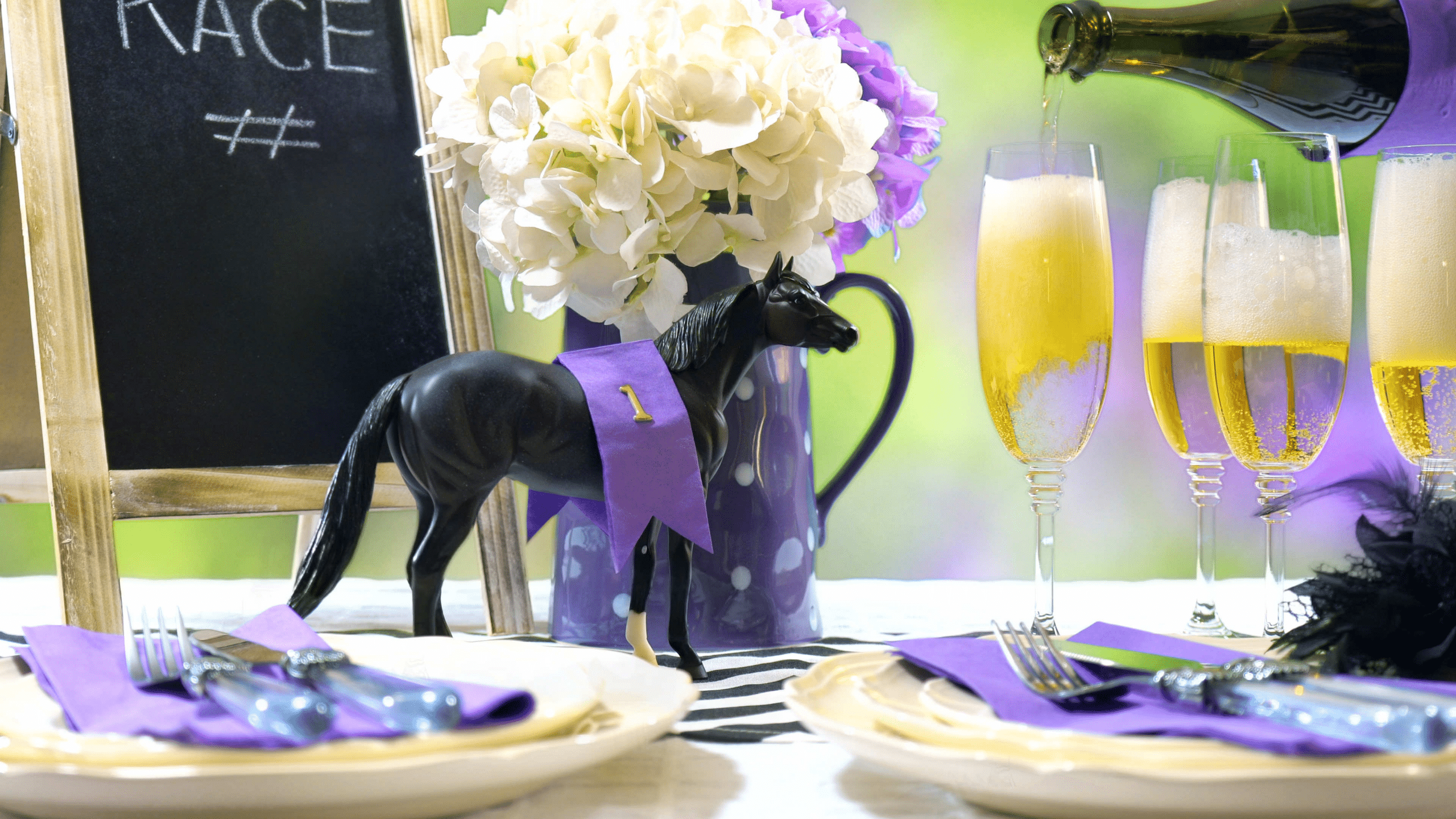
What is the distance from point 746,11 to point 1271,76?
0.56m

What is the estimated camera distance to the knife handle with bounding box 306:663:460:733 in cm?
39

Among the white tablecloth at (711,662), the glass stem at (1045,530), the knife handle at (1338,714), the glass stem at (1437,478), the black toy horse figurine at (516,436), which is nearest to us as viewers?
the knife handle at (1338,714)

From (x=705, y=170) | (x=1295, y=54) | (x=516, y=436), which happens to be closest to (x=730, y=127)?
(x=705, y=170)

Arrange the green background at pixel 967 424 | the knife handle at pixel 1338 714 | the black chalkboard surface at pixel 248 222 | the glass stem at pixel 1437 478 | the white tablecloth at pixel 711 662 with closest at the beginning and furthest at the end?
the knife handle at pixel 1338 714 < the white tablecloth at pixel 711 662 < the glass stem at pixel 1437 478 < the black chalkboard surface at pixel 248 222 < the green background at pixel 967 424

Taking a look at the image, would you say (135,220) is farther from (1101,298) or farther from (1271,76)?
(1271,76)

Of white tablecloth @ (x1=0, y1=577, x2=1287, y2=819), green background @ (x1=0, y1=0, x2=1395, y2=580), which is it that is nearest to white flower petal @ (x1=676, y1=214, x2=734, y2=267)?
white tablecloth @ (x1=0, y1=577, x2=1287, y2=819)

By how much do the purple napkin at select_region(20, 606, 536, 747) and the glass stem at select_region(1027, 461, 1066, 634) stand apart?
1.55ft

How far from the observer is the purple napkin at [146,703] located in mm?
388

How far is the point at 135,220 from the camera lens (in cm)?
93

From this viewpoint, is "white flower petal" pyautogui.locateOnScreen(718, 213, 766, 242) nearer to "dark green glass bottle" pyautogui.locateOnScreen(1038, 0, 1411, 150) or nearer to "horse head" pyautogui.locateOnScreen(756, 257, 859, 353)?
"horse head" pyautogui.locateOnScreen(756, 257, 859, 353)

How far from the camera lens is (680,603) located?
2.42 ft

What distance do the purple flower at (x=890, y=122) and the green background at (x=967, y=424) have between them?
2.21 feet

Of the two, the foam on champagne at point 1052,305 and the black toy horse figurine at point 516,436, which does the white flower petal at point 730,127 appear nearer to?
the black toy horse figurine at point 516,436

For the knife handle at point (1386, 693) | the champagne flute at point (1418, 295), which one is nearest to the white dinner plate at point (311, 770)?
the knife handle at point (1386, 693)
